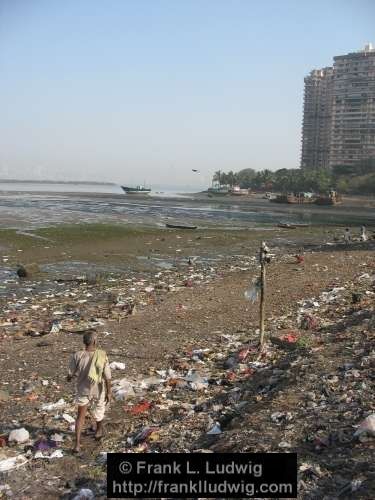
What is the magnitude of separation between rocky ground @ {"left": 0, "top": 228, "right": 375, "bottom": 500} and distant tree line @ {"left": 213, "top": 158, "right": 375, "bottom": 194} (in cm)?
9134

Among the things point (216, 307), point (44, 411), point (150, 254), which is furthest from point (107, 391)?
point (150, 254)

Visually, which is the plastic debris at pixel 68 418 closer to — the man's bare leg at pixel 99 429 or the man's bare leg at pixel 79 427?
the man's bare leg at pixel 99 429

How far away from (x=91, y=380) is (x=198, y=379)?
7.06 feet

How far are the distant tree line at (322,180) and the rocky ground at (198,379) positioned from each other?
300ft

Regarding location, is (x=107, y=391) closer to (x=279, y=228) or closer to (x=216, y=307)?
(x=216, y=307)

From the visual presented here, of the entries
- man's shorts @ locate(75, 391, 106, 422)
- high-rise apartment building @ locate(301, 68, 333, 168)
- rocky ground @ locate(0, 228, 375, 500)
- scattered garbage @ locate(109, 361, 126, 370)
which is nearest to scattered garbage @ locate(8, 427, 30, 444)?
rocky ground @ locate(0, 228, 375, 500)

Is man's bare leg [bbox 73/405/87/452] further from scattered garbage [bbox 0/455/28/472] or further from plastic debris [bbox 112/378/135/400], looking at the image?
plastic debris [bbox 112/378/135/400]

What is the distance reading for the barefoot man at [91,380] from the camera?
5168mm

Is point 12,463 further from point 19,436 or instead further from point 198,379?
point 198,379

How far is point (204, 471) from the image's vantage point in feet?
12.9

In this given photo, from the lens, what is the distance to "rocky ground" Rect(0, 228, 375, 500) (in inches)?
177

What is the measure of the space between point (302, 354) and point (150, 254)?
14625 mm

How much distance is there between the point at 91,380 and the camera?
203 inches

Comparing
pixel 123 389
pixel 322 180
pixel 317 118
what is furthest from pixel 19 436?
pixel 317 118
